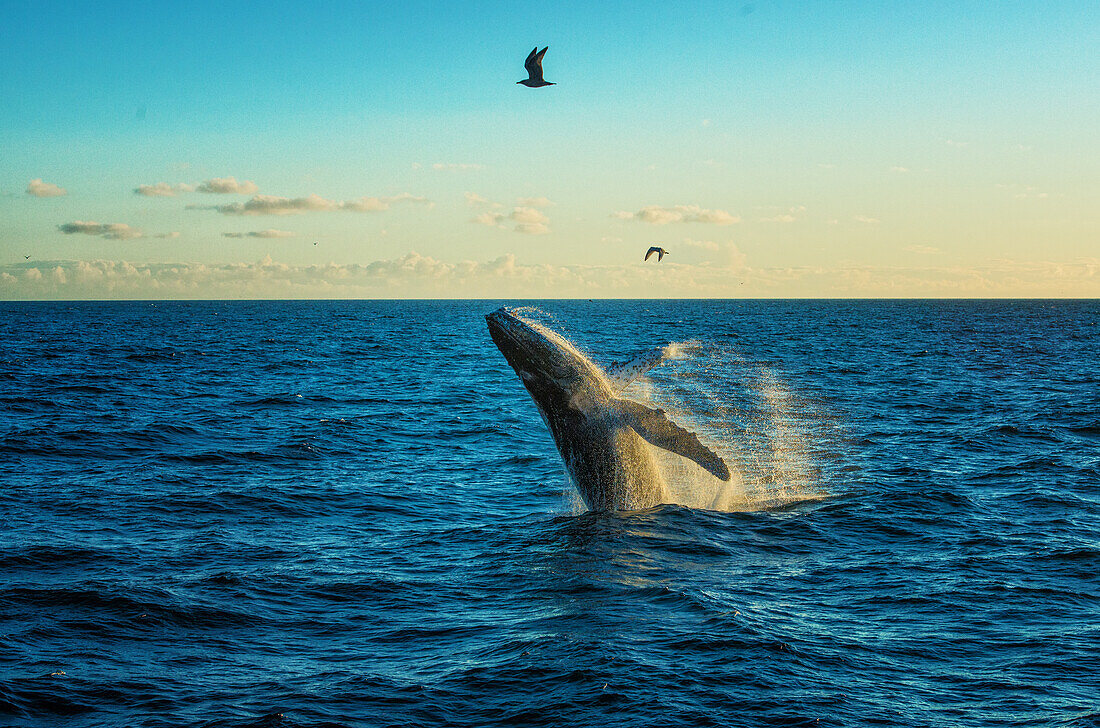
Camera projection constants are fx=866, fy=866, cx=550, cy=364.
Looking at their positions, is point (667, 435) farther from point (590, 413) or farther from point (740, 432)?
point (740, 432)

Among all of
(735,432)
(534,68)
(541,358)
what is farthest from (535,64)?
(735,432)

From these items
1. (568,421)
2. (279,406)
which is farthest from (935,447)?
(279,406)

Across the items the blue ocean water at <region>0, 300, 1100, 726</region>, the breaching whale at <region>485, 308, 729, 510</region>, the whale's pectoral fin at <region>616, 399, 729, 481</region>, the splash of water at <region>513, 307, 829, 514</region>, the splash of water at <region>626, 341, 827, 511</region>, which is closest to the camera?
the blue ocean water at <region>0, 300, 1100, 726</region>

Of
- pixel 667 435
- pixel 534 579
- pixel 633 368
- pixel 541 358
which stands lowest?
pixel 534 579

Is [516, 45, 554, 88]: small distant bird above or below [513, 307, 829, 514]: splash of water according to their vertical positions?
above

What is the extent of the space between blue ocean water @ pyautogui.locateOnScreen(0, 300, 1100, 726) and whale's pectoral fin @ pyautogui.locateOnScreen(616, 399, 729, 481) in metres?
1.39

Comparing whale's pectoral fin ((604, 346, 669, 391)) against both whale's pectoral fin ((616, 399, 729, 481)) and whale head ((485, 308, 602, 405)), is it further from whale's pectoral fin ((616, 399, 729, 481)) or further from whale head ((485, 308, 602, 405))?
whale's pectoral fin ((616, 399, 729, 481))

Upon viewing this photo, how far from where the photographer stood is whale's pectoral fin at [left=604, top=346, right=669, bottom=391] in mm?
15148

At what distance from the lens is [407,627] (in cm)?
1095

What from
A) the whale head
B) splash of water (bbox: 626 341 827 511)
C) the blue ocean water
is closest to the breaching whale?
the whale head

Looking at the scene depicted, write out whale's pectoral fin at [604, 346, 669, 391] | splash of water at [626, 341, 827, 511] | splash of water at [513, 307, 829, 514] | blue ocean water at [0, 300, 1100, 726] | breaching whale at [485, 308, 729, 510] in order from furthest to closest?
splash of water at [626, 341, 827, 511] → splash of water at [513, 307, 829, 514] → whale's pectoral fin at [604, 346, 669, 391] → breaching whale at [485, 308, 729, 510] → blue ocean water at [0, 300, 1100, 726]

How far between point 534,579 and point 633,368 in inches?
172

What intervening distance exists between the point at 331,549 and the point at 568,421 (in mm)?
4585

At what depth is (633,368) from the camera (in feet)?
50.0
